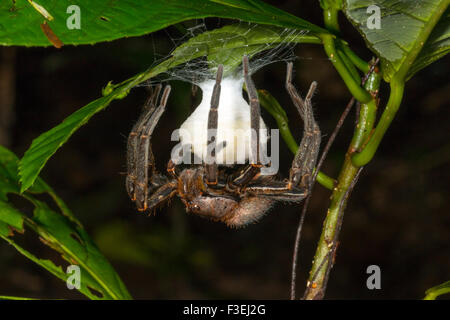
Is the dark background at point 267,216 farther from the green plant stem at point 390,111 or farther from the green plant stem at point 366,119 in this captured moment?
the green plant stem at point 390,111

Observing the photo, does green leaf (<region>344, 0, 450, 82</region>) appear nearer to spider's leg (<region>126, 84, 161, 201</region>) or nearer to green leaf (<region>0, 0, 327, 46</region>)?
green leaf (<region>0, 0, 327, 46</region>)

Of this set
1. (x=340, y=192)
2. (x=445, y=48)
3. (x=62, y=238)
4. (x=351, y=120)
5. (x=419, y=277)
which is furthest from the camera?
(x=351, y=120)

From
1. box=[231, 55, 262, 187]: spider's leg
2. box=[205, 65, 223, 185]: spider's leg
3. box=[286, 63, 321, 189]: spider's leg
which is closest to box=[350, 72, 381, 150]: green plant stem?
box=[286, 63, 321, 189]: spider's leg

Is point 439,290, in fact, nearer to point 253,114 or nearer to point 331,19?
point 253,114

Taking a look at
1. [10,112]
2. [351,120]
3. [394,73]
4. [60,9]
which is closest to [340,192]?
[394,73]

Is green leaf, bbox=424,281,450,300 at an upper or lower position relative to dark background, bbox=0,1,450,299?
lower
